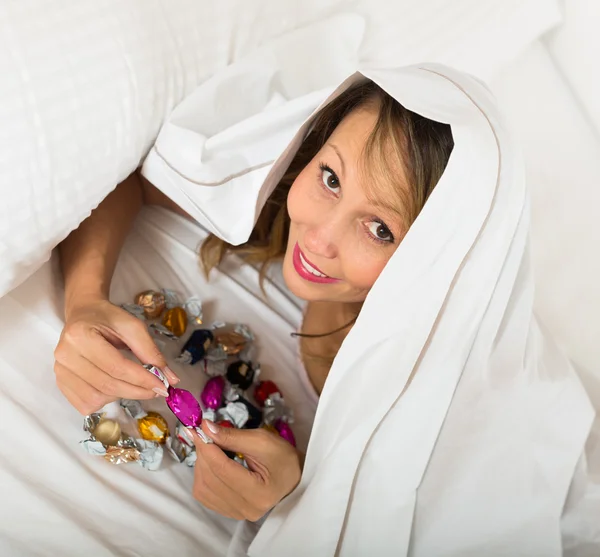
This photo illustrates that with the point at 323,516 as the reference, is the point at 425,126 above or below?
above

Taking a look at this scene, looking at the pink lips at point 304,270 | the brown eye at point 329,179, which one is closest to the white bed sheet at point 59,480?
the pink lips at point 304,270

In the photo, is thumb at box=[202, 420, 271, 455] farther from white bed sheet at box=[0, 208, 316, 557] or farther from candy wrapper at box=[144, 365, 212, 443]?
white bed sheet at box=[0, 208, 316, 557]

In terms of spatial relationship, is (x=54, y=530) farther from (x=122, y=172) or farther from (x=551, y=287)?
(x=551, y=287)

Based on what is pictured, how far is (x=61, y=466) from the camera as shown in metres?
0.67

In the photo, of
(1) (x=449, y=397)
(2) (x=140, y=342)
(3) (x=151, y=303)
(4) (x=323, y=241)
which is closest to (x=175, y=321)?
(3) (x=151, y=303)

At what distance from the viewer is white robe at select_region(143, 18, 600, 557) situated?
24.5 inches

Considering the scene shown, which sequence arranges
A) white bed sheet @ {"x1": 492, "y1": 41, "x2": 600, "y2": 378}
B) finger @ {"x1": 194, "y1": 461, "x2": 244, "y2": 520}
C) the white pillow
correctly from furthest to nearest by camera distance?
white bed sheet @ {"x1": 492, "y1": 41, "x2": 600, "y2": 378}
finger @ {"x1": 194, "y1": 461, "x2": 244, "y2": 520}
the white pillow

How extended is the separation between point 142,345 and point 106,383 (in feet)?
0.18

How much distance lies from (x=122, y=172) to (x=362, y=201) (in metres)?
0.29

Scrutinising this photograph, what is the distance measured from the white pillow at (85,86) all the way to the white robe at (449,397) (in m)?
0.06

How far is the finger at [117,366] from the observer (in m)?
0.63

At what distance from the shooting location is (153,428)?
27.9 inches

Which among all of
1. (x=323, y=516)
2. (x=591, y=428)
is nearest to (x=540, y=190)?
(x=591, y=428)

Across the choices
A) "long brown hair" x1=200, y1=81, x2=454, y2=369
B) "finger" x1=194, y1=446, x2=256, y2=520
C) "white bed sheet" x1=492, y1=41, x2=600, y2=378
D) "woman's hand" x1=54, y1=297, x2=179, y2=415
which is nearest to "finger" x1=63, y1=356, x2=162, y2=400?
"woman's hand" x1=54, y1=297, x2=179, y2=415
